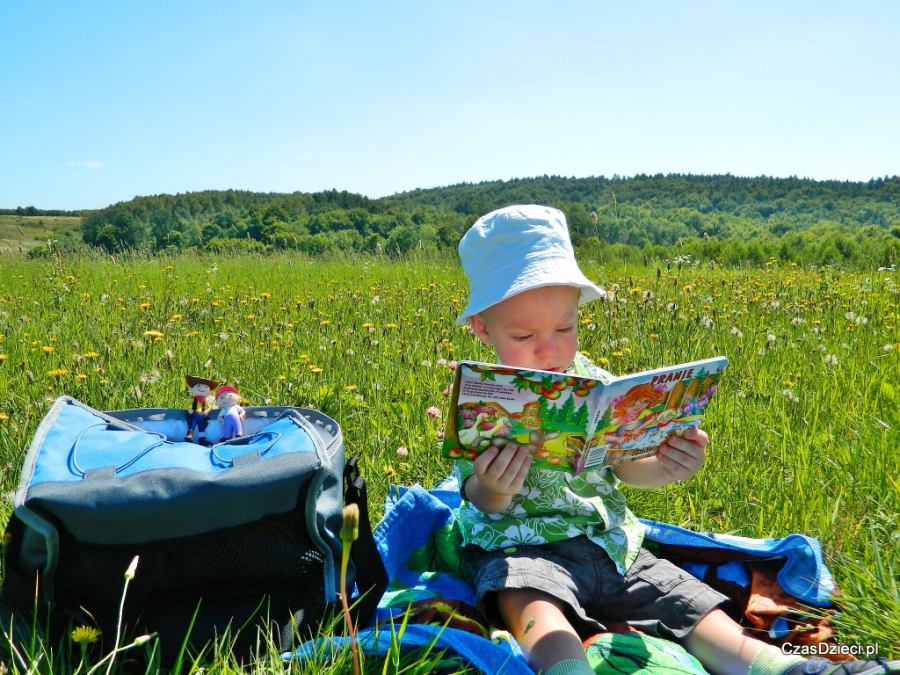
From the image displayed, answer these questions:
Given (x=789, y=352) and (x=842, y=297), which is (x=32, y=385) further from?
(x=842, y=297)

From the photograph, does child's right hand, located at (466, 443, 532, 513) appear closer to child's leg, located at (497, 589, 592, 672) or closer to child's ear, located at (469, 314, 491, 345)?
child's leg, located at (497, 589, 592, 672)

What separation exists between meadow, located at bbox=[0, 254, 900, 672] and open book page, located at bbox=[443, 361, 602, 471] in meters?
0.82

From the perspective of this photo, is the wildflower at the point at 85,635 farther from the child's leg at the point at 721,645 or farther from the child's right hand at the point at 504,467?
the child's leg at the point at 721,645

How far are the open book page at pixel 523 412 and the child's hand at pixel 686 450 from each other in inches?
13.3

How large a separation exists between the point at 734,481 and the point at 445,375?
1534 millimetres

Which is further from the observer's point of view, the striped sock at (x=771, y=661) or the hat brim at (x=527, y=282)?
the hat brim at (x=527, y=282)

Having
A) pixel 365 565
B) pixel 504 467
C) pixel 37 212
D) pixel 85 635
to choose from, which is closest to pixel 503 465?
pixel 504 467

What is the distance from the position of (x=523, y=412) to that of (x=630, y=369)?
219cm

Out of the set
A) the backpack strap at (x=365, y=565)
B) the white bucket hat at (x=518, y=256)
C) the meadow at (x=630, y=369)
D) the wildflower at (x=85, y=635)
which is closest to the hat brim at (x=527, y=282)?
the white bucket hat at (x=518, y=256)

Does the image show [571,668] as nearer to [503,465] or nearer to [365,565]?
[503,465]

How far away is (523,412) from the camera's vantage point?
5.78ft

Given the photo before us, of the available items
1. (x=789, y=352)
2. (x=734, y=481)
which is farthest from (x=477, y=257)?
(x=789, y=352)

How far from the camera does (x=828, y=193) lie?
95375 mm

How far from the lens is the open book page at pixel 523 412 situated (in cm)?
167
